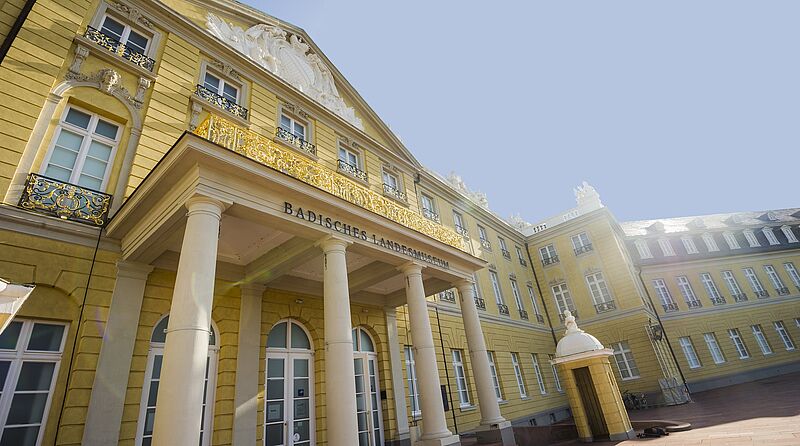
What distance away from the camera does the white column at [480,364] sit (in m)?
9.97

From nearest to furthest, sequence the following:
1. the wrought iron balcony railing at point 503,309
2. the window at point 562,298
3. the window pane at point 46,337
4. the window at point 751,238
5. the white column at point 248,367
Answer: the window pane at point 46,337, the white column at point 248,367, the wrought iron balcony railing at point 503,309, the window at point 562,298, the window at point 751,238

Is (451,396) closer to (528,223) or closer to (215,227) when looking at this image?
(215,227)

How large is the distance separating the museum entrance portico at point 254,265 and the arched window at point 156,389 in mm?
516

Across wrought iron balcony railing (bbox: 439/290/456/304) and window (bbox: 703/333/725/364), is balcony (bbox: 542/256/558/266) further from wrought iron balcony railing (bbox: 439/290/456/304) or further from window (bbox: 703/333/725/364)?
wrought iron balcony railing (bbox: 439/290/456/304)

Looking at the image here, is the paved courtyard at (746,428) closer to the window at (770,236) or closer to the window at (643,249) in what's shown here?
the window at (643,249)

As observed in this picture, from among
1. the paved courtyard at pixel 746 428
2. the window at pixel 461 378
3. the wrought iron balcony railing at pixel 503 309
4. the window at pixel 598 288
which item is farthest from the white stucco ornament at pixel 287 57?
the window at pixel 598 288

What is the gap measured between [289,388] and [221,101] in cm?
786

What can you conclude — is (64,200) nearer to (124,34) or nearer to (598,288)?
(124,34)

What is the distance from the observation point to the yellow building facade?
5.78m

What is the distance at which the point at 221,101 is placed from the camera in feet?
34.0

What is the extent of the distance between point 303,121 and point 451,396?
10920 millimetres

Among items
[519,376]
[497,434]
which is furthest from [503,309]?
[497,434]

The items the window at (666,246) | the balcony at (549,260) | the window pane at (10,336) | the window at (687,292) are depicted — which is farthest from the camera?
the window at (666,246)

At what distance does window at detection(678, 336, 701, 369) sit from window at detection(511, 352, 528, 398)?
43.3 feet
